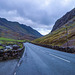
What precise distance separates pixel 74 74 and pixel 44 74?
1.79 metres

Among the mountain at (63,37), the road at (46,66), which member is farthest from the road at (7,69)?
the mountain at (63,37)

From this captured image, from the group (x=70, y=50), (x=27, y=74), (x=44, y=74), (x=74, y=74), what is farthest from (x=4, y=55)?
(x=70, y=50)

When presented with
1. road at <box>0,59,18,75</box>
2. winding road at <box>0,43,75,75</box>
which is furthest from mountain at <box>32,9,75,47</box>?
road at <box>0,59,18,75</box>

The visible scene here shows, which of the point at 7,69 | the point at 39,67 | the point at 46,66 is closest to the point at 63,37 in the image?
the point at 46,66

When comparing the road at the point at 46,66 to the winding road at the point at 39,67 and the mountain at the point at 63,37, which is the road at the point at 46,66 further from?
the mountain at the point at 63,37

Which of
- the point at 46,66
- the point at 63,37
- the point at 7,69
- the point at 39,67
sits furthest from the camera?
the point at 63,37

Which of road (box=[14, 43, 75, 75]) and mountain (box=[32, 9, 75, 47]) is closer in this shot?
road (box=[14, 43, 75, 75])

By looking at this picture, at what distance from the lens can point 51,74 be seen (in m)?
4.53

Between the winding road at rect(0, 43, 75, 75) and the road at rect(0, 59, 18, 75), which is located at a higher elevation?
the winding road at rect(0, 43, 75, 75)

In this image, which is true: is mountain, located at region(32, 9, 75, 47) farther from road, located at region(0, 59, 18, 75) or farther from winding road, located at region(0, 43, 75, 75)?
road, located at region(0, 59, 18, 75)

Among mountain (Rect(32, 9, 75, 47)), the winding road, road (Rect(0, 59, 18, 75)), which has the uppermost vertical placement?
mountain (Rect(32, 9, 75, 47))

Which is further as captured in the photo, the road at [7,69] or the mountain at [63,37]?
the mountain at [63,37]

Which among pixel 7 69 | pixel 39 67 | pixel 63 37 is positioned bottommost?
pixel 7 69

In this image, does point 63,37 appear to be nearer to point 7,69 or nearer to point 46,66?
point 46,66
